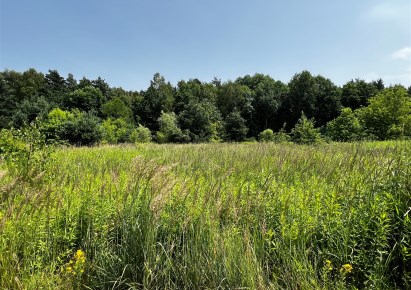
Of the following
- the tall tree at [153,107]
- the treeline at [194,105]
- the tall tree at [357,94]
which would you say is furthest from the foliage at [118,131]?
the tall tree at [357,94]

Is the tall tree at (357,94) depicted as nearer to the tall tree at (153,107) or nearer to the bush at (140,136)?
the tall tree at (153,107)

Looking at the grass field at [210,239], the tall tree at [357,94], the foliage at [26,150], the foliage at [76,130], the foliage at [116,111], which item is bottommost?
the grass field at [210,239]

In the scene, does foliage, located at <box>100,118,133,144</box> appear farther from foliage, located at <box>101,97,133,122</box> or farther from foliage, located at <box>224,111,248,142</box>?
foliage, located at <box>224,111,248,142</box>

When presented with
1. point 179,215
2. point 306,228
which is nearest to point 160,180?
point 179,215

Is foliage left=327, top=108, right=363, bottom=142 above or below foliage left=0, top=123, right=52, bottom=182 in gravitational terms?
above

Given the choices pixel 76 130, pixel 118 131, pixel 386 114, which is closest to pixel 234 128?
pixel 118 131

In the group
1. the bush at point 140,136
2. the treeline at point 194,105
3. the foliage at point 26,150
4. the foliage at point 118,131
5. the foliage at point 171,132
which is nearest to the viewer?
the foliage at point 26,150

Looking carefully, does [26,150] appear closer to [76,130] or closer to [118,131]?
[76,130]

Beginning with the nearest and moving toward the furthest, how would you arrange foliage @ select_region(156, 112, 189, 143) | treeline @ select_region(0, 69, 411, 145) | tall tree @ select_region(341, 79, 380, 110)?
foliage @ select_region(156, 112, 189, 143) → treeline @ select_region(0, 69, 411, 145) → tall tree @ select_region(341, 79, 380, 110)

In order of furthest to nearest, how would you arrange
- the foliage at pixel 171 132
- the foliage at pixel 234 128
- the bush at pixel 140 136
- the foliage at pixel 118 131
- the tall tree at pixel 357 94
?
the tall tree at pixel 357 94
the foliage at pixel 234 128
the foliage at pixel 118 131
the foliage at pixel 171 132
the bush at pixel 140 136

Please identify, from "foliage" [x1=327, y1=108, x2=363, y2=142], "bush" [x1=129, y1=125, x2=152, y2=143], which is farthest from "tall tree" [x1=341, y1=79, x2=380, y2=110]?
"bush" [x1=129, y1=125, x2=152, y2=143]

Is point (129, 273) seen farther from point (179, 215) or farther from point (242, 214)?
point (242, 214)

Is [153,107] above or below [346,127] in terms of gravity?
above

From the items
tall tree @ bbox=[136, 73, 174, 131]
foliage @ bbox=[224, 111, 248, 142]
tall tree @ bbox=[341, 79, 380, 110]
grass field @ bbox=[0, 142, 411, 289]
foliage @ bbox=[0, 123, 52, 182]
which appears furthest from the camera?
tall tree @ bbox=[136, 73, 174, 131]
